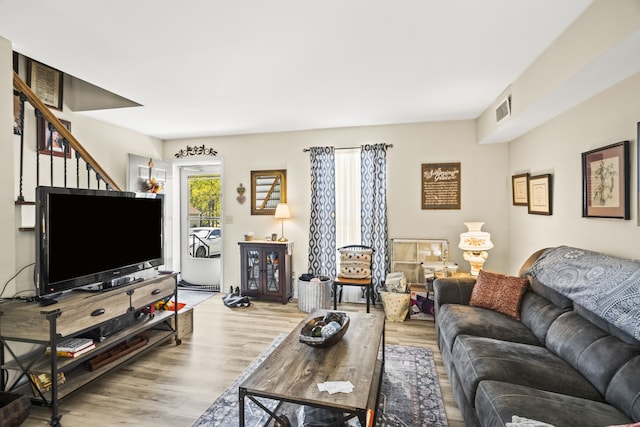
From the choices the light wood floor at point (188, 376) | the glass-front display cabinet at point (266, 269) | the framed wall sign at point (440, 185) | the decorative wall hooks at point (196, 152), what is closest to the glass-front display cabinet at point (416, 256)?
the framed wall sign at point (440, 185)

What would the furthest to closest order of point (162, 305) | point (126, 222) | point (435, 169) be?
point (435, 169)
point (162, 305)
point (126, 222)

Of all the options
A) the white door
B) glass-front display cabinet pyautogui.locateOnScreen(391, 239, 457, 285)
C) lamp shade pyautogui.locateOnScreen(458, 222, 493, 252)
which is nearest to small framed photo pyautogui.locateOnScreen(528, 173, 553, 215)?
lamp shade pyautogui.locateOnScreen(458, 222, 493, 252)

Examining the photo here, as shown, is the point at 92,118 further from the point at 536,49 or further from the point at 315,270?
the point at 536,49

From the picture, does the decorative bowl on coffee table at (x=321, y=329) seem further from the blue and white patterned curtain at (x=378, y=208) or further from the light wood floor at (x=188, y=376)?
the blue and white patterned curtain at (x=378, y=208)

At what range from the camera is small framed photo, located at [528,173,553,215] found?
9.85 feet

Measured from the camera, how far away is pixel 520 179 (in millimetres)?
3678

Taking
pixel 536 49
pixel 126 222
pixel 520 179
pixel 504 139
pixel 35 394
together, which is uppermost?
pixel 536 49

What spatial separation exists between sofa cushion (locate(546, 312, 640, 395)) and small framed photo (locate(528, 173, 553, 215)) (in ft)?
4.51

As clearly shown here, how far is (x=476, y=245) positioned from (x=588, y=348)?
2.06 meters

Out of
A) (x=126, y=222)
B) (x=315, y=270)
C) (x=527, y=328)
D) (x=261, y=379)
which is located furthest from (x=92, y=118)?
(x=527, y=328)

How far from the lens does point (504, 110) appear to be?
122 inches

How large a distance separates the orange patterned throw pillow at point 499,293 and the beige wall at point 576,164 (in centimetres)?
59

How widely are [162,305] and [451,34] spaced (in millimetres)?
3557

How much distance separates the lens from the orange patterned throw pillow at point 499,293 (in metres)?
2.53
